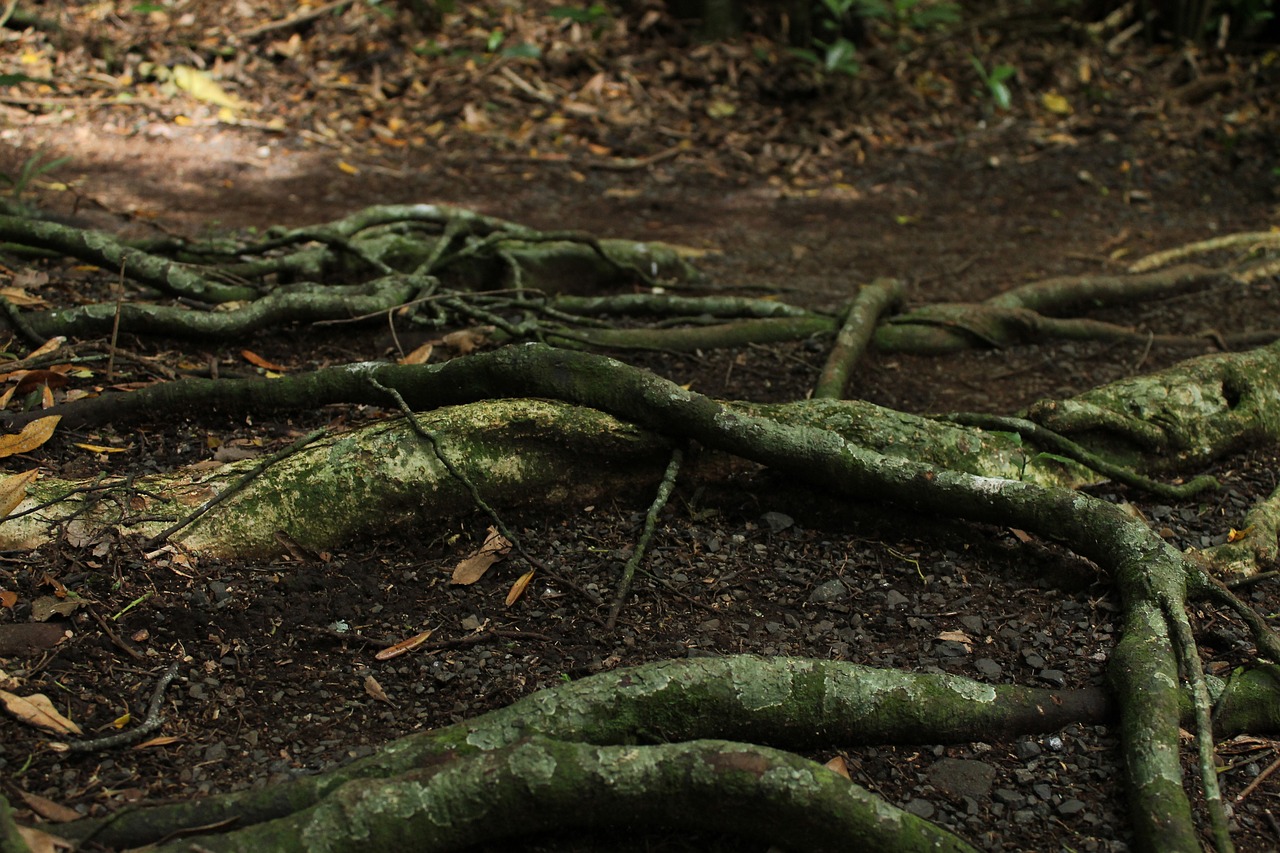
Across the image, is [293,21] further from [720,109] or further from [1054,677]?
[1054,677]

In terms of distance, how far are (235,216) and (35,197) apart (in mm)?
1189

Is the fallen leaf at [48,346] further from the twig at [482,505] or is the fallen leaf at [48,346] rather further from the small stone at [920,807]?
the small stone at [920,807]

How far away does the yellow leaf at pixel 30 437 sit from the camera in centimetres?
312

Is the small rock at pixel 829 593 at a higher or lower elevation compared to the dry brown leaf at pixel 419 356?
higher

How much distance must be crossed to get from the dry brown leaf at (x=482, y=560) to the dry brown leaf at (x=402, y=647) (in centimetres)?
27

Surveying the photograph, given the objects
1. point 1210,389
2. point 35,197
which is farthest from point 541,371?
point 35,197

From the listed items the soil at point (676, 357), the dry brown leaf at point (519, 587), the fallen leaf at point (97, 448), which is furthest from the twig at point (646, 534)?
the fallen leaf at point (97, 448)

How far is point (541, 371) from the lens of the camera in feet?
11.1

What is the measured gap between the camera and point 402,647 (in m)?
2.75

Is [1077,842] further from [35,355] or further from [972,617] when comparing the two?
[35,355]

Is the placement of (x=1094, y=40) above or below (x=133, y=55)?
above

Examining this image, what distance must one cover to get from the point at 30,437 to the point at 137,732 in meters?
1.36

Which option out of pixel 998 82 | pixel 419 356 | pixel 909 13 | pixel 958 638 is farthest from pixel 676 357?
pixel 909 13

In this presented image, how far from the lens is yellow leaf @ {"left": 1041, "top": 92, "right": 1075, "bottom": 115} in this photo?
9.31 meters
